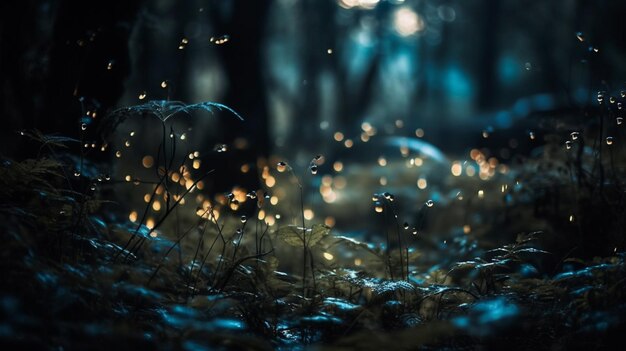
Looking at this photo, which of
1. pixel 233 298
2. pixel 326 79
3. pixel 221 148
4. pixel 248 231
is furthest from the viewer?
pixel 326 79

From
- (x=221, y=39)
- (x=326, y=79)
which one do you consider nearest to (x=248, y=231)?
(x=221, y=39)

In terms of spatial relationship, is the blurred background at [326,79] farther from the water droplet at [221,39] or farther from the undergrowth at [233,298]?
the undergrowth at [233,298]

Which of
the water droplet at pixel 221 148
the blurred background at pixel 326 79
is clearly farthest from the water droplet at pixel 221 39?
the water droplet at pixel 221 148

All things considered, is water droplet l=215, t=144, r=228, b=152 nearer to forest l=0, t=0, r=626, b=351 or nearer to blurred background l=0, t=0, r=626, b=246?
forest l=0, t=0, r=626, b=351

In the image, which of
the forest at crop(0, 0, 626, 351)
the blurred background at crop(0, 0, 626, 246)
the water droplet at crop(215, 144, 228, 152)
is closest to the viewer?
the forest at crop(0, 0, 626, 351)

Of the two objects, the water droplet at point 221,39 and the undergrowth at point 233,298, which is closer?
the undergrowth at point 233,298

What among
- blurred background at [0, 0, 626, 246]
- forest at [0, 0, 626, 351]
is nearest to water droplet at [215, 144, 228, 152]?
forest at [0, 0, 626, 351]

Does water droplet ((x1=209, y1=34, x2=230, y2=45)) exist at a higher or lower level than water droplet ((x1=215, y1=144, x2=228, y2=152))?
higher

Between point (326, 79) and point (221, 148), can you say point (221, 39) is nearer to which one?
point (221, 148)

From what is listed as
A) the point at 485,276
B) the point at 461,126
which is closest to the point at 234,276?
the point at 485,276

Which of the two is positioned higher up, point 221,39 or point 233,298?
point 221,39
